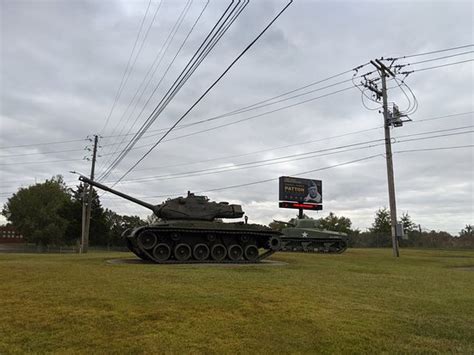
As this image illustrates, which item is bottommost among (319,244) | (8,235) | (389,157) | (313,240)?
(319,244)

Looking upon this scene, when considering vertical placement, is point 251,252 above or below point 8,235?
below

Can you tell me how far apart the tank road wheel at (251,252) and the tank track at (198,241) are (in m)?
0.06

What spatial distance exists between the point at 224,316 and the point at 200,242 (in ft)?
40.1

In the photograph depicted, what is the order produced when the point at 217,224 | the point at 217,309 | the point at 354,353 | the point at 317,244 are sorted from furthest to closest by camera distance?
1. the point at 317,244
2. the point at 217,224
3. the point at 217,309
4. the point at 354,353

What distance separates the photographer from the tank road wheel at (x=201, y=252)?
19219 millimetres

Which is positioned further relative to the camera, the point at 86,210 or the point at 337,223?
the point at 337,223

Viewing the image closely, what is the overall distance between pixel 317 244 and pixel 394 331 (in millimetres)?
27411

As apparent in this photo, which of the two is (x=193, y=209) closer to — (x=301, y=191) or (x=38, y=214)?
(x=301, y=191)

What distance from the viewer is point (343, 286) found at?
11.6m

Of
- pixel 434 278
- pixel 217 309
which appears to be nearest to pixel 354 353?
pixel 217 309

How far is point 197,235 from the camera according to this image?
63.5 feet

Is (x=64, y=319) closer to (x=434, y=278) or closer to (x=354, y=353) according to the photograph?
(x=354, y=353)

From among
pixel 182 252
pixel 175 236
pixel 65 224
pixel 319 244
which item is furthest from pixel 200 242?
pixel 65 224

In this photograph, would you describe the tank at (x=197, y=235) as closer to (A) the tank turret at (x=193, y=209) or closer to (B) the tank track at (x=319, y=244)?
(A) the tank turret at (x=193, y=209)
